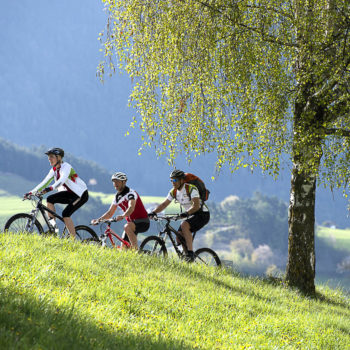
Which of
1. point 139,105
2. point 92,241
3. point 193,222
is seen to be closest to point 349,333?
point 193,222

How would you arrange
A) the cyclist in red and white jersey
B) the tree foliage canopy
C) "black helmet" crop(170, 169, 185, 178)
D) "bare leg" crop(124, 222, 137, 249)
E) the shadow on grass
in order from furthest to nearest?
the tree foliage canopy, "black helmet" crop(170, 169, 185, 178), "bare leg" crop(124, 222, 137, 249), the cyclist in red and white jersey, the shadow on grass

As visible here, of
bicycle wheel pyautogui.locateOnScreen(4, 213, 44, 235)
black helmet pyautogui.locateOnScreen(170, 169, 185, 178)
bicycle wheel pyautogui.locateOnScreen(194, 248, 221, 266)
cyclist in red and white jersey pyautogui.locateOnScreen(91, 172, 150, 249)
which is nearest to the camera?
bicycle wheel pyautogui.locateOnScreen(4, 213, 44, 235)

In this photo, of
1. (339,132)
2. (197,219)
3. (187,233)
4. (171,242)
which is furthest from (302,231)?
(171,242)

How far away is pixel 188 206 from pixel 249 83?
313cm

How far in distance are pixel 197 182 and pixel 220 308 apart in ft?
12.0

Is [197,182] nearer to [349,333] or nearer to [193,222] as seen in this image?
[193,222]

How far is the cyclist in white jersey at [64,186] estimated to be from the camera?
9938mm

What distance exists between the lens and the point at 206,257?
37.6 feet

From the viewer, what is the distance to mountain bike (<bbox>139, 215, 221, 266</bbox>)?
1045 centimetres

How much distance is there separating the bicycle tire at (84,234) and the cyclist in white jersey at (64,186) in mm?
328

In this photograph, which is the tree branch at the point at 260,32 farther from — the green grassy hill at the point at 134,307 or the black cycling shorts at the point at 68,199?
the green grassy hill at the point at 134,307

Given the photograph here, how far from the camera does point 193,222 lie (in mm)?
10672

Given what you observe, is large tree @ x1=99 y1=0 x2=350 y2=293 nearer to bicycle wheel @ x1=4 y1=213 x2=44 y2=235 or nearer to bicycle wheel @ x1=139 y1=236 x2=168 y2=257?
bicycle wheel @ x1=139 y1=236 x2=168 y2=257

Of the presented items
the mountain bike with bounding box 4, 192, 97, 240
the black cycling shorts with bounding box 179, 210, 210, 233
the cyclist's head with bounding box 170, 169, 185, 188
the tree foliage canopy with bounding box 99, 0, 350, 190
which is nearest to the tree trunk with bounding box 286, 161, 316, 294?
the tree foliage canopy with bounding box 99, 0, 350, 190
